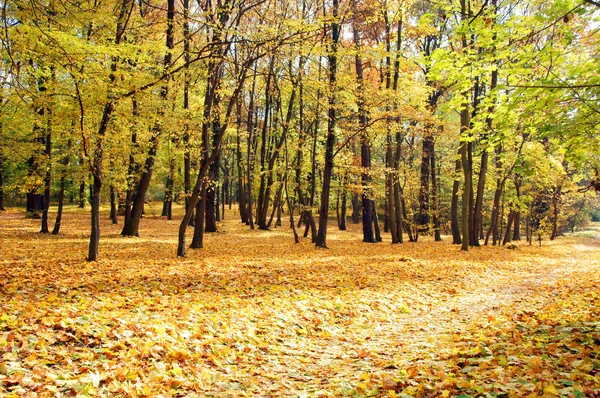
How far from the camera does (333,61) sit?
15.4 metres

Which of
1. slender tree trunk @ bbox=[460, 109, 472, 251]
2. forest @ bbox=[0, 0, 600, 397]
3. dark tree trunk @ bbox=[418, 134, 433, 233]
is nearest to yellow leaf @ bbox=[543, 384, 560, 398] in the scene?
forest @ bbox=[0, 0, 600, 397]

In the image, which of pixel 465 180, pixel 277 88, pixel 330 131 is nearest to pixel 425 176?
pixel 465 180

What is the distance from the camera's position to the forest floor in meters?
3.98

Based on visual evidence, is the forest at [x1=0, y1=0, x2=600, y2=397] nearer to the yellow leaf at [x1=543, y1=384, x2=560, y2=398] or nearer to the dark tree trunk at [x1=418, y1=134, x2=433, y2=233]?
the yellow leaf at [x1=543, y1=384, x2=560, y2=398]

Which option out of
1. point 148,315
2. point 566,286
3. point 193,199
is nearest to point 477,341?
point 148,315

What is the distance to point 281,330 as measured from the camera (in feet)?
20.3

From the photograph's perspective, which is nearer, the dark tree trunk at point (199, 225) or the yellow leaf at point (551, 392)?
the yellow leaf at point (551, 392)

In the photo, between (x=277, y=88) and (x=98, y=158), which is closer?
(x=98, y=158)

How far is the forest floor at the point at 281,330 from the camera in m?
3.98

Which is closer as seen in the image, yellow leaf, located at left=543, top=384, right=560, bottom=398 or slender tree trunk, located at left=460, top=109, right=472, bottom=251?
yellow leaf, located at left=543, top=384, right=560, bottom=398

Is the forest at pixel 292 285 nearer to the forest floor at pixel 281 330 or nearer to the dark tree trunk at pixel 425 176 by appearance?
the forest floor at pixel 281 330

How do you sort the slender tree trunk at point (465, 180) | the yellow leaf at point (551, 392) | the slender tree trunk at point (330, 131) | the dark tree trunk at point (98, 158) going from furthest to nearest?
the slender tree trunk at point (465, 180) → the slender tree trunk at point (330, 131) → the dark tree trunk at point (98, 158) → the yellow leaf at point (551, 392)

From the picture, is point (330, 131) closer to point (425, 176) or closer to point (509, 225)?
point (425, 176)

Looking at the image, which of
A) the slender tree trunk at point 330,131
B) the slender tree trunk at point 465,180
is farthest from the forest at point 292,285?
the slender tree trunk at point 465,180
